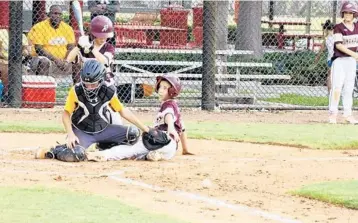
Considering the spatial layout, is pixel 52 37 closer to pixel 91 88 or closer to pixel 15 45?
pixel 15 45

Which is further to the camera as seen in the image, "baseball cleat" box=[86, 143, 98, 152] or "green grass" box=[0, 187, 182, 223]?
"baseball cleat" box=[86, 143, 98, 152]

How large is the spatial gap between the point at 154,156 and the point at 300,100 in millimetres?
9258

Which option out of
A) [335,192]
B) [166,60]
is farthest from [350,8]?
[335,192]

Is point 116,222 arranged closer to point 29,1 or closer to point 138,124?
point 138,124

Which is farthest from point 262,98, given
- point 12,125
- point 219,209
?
point 219,209

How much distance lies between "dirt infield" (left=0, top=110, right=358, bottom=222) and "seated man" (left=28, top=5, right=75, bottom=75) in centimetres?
396

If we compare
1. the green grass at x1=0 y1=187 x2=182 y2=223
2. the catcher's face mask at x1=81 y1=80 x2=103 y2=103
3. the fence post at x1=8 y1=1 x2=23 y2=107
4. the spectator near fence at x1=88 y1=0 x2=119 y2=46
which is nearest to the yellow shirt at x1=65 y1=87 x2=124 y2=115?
the catcher's face mask at x1=81 y1=80 x2=103 y2=103

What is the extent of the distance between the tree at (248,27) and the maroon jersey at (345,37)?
562 cm

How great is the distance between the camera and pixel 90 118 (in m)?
9.46

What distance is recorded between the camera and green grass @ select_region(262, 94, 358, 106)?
17719 mm

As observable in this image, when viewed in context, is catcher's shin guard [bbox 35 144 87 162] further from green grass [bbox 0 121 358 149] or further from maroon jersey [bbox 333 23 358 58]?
maroon jersey [bbox 333 23 358 58]

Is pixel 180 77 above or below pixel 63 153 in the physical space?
below

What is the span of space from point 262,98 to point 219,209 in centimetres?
1176

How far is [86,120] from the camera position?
31.0 feet
